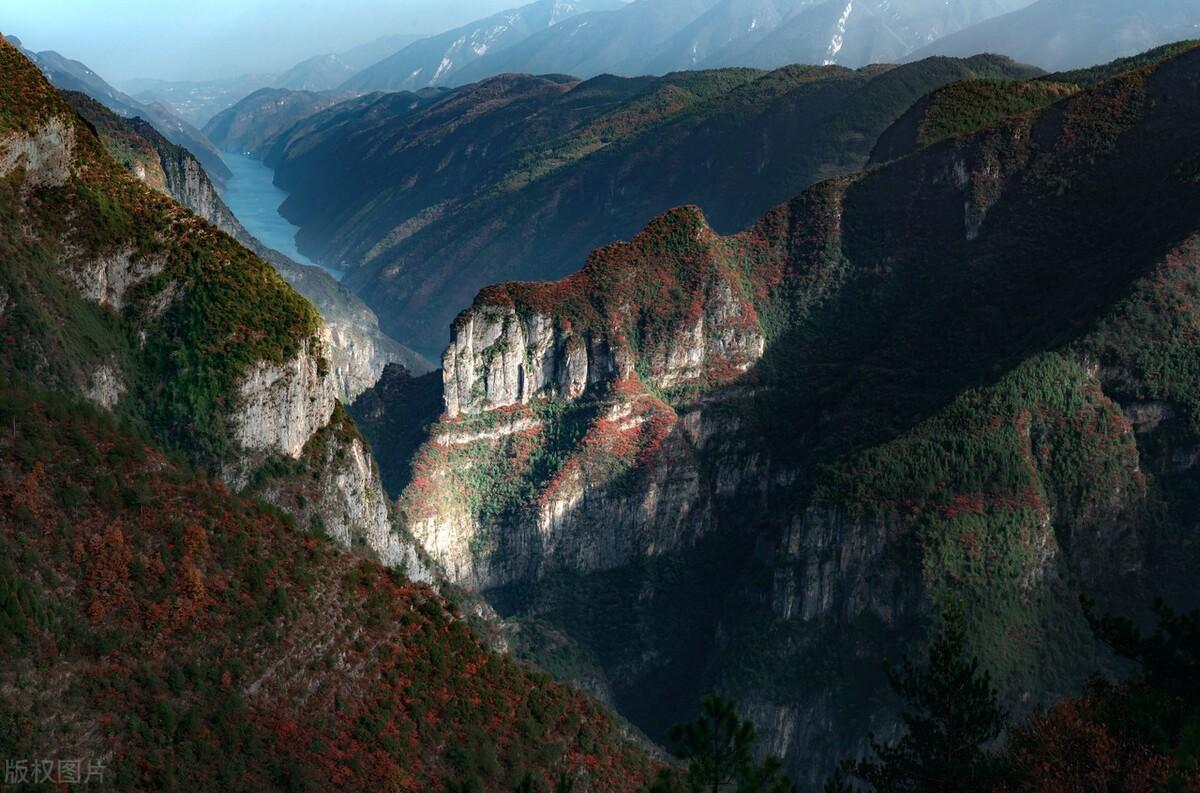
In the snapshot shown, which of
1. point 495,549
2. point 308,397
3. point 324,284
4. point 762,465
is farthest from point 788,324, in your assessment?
point 324,284

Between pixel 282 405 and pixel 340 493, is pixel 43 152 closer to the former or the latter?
pixel 282 405

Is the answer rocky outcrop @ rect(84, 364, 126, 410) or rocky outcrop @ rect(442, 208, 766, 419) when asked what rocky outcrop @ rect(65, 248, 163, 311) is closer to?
rocky outcrop @ rect(84, 364, 126, 410)

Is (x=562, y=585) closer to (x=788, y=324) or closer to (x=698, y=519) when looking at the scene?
(x=698, y=519)

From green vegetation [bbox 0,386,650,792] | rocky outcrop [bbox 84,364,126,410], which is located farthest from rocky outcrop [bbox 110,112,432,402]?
green vegetation [bbox 0,386,650,792]

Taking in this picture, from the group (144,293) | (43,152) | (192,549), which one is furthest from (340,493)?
(192,549)

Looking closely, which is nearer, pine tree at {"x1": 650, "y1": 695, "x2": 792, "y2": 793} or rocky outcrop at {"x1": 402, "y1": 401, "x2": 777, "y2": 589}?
pine tree at {"x1": 650, "y1": 695, "x2": 792, "y2": 793}
